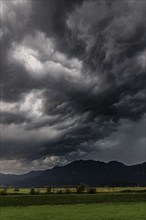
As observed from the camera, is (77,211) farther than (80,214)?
Yes

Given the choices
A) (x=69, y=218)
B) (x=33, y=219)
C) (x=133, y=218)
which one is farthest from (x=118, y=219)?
(x=33, y=219)

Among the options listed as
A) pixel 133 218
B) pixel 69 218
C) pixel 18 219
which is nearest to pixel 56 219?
pixel 69 218

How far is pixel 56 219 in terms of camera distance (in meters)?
54.7

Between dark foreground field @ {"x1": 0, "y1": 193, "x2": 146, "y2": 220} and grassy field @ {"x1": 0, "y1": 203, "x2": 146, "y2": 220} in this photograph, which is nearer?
grassy field @ {"x1": 0, "y1": 203, "x2": 146, "y2": 220}

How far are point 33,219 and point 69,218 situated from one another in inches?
224

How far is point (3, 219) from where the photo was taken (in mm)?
57062

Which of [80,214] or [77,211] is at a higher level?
[77,211]

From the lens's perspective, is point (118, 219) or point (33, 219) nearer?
point (118, 219)

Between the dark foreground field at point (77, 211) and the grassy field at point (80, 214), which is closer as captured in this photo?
the grassy field at point (80, 214)

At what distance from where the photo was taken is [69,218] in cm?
5622

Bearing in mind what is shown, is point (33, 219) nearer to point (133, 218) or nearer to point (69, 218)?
point (69, 218)

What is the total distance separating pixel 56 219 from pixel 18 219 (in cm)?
654

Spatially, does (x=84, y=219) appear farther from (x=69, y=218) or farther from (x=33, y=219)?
(x=33, y=219)

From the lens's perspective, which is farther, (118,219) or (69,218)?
(69,218)
